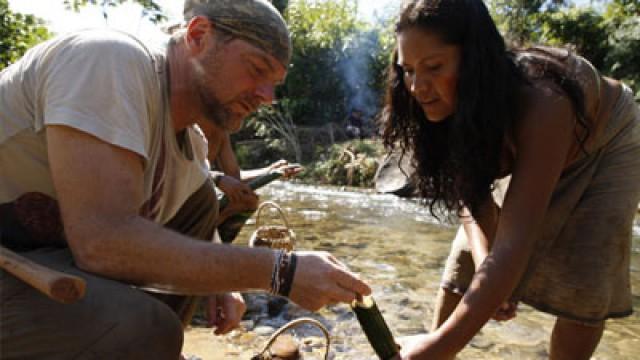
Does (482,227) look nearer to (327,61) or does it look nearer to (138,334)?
(138,334)

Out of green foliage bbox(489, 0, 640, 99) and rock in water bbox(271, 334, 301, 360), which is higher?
green foliage bbox(489, 0, 640, 99)

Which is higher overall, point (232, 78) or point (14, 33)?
point (232, 78)

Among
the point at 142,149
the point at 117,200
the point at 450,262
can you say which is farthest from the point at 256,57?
the point at 450,262

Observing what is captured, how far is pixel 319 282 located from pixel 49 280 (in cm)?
64

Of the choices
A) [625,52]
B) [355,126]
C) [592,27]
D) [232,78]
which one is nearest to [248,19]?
[232,78]

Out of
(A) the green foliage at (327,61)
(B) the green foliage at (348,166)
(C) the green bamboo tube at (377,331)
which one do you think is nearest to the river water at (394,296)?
(C) the green bamboo tube at (377,331)

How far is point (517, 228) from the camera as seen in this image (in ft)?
5.55

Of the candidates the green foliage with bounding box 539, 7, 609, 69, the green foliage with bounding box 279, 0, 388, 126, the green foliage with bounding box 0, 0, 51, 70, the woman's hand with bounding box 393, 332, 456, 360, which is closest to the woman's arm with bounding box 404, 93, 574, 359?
the woman's hand with bounding box 393, 332, 456, 360

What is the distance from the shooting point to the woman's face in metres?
1.80

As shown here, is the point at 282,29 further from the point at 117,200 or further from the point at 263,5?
the point at 117,200

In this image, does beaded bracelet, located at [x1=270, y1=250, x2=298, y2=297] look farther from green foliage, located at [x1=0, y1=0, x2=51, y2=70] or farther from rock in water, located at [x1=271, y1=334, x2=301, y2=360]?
green foliage, located at [x1=0, y1=0, x2=51, y2=70]

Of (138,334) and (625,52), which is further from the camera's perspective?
(625,52)

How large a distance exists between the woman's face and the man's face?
427 mm

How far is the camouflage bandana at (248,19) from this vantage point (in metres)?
1.72
